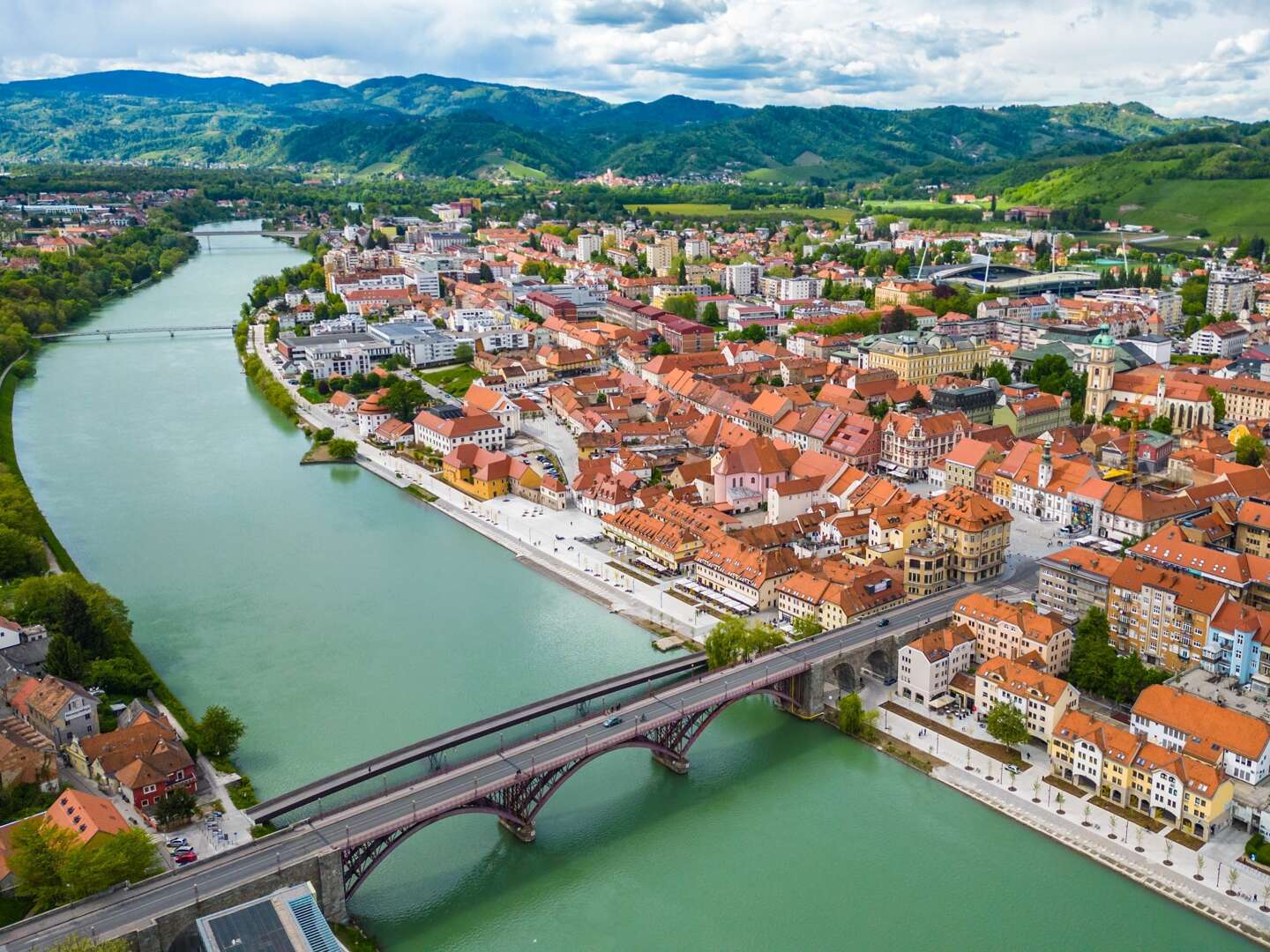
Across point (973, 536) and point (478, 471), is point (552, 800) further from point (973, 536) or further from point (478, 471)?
point (478, 471)

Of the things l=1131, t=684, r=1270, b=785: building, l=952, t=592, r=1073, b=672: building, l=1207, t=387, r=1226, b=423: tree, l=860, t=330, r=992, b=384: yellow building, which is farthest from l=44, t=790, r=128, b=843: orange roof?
l=1207, t=387, r=1226, b=423: tree

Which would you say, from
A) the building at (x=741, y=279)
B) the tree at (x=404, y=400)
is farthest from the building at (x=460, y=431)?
the building at (x=741, y=279)

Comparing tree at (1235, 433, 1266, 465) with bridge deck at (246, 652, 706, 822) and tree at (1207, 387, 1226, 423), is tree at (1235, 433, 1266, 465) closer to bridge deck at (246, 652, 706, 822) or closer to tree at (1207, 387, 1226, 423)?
tree at (1207, 387, 1226, 423)

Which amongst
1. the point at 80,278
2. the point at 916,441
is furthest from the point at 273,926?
the point at 80,278

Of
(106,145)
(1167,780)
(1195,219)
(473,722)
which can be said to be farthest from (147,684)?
(106,145)

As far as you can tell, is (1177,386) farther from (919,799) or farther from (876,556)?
(919,799)

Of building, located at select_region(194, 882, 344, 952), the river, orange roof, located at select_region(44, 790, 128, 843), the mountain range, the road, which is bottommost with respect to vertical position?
the river
